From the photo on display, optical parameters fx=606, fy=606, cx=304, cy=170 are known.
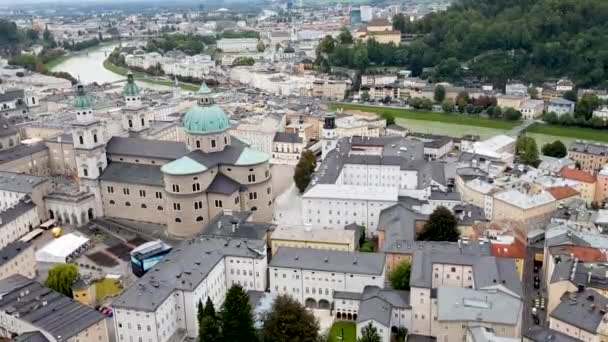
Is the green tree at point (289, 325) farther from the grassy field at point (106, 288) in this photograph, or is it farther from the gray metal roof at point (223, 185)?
the gray metal roof at point (223, 185)

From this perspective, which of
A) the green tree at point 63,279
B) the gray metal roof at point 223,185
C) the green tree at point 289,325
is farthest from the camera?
the gray metal roof at point 223,185

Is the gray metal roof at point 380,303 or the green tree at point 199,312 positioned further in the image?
the green tree at point 199,312

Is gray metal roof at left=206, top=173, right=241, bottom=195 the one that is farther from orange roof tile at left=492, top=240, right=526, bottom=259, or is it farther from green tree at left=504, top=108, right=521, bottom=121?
green tree at left=504, top=108, right=521, bottom=121

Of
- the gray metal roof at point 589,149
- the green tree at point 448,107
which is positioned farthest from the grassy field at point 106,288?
the green tree at point 448,107

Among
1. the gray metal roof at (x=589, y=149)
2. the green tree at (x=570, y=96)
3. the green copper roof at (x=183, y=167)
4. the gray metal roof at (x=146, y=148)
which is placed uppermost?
the gray metal roof at (x=146, y=148)

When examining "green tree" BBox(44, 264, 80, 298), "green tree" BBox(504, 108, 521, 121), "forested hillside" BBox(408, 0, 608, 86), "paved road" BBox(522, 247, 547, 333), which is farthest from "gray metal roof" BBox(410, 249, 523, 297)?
"forested hillside" BBox(408, 0, 608, 86)

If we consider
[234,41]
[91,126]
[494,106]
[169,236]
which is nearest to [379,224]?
[169,236]

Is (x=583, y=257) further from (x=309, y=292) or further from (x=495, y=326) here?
(x=309, y=292)

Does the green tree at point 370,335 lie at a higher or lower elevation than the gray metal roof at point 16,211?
lower
